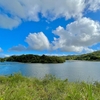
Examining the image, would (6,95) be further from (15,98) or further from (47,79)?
(47,79)

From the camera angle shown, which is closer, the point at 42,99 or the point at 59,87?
the point at 42,99

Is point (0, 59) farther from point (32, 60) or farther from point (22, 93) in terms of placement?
point (22, 93)

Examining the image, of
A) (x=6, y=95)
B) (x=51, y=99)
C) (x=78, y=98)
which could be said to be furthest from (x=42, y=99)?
(x=78, y=98)

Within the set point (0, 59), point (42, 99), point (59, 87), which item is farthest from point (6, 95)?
point (0, 59)

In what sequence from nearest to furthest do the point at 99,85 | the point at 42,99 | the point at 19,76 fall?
the point at 42,99
the point at 99,85
the point at 19,76

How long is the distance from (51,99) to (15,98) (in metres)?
1.60

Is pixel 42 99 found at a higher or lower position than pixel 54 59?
lower

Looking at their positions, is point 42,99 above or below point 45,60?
below

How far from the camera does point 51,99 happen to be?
487 cm

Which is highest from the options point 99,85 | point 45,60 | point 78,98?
point 45,60

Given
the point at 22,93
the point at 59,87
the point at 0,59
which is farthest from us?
the point at 0,59

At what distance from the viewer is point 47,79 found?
915cm

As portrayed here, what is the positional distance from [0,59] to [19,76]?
331 ft

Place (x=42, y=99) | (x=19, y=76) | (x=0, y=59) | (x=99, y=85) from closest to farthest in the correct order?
(x=42, y=99)
(x=99, y=85)
(x=19, y=76)
(x=0, y=59)
